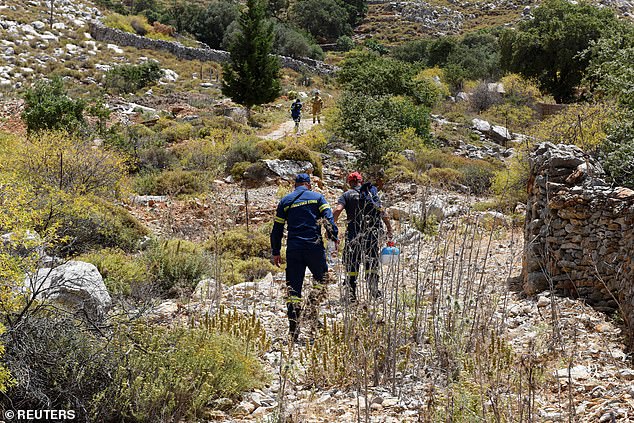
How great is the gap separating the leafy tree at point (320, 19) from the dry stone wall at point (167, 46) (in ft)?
67.6

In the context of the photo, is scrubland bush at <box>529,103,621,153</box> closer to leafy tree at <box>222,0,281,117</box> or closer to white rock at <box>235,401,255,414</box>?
white rock at <box>235,401,255,414</box>

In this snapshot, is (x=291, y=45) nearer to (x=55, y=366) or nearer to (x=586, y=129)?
(x=586, y=129)

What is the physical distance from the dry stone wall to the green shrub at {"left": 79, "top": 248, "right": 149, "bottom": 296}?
3347 centimetres

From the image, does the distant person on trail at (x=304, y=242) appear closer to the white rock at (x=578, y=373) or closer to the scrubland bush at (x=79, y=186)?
the white rock at (x=578, y=373)

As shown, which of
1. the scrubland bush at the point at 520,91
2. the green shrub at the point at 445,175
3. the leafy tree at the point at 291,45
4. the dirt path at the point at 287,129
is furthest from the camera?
the leafy tree at the point at 291,45

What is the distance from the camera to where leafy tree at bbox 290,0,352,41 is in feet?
198

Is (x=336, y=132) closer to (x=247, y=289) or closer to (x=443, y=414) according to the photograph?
(x=247, y=289)

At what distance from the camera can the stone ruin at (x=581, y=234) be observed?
5.29 meters

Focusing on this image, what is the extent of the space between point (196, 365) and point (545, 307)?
3.47 meters

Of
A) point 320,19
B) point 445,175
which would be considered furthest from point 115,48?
point 445,175

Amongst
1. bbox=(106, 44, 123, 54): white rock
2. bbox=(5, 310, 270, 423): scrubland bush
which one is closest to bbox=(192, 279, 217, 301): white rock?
bbox=(5, 310, 270, 423): scrubland bush

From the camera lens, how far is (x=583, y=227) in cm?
596

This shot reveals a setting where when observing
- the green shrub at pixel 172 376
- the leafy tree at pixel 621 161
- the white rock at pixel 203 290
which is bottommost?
the white rock at pixel 203 290

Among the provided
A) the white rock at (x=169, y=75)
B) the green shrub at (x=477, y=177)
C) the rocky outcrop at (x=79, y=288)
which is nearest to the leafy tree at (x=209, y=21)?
the white rock at (x=169, y=75)
